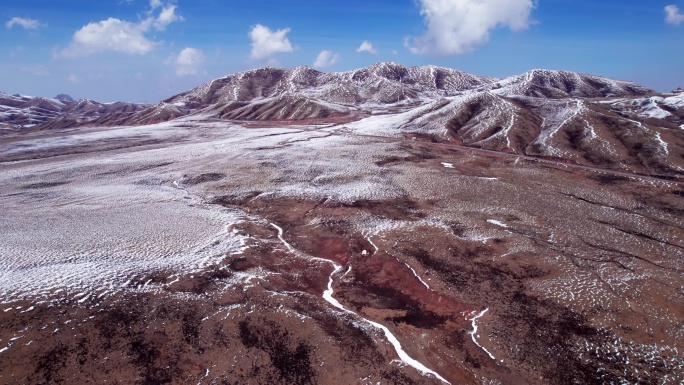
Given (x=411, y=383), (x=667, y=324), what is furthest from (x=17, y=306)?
(x=667, y=324)

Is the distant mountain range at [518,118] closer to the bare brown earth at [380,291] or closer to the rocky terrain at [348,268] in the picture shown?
the rocky terrain at [348,268]

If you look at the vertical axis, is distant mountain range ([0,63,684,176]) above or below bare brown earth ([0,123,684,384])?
above

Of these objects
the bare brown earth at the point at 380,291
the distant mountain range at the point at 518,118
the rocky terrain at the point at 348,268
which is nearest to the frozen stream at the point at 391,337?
the rocky terrain at the point at 348,268

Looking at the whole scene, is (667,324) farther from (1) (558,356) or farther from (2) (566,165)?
(2) (566,165)

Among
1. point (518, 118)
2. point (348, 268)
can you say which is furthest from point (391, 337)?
point (518, 118)

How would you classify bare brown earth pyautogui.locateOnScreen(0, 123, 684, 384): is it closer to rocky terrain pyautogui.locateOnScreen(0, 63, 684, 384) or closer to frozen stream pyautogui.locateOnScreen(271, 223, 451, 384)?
rocky terrain pyautogui.locateOnScreen(0, 63, 684, 384)

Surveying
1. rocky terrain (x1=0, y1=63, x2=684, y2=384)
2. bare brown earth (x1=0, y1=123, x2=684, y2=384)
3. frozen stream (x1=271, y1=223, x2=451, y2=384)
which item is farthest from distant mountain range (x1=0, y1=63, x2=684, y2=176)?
frozen stream (x1=271, y1=223, x2=451, y2=384)
